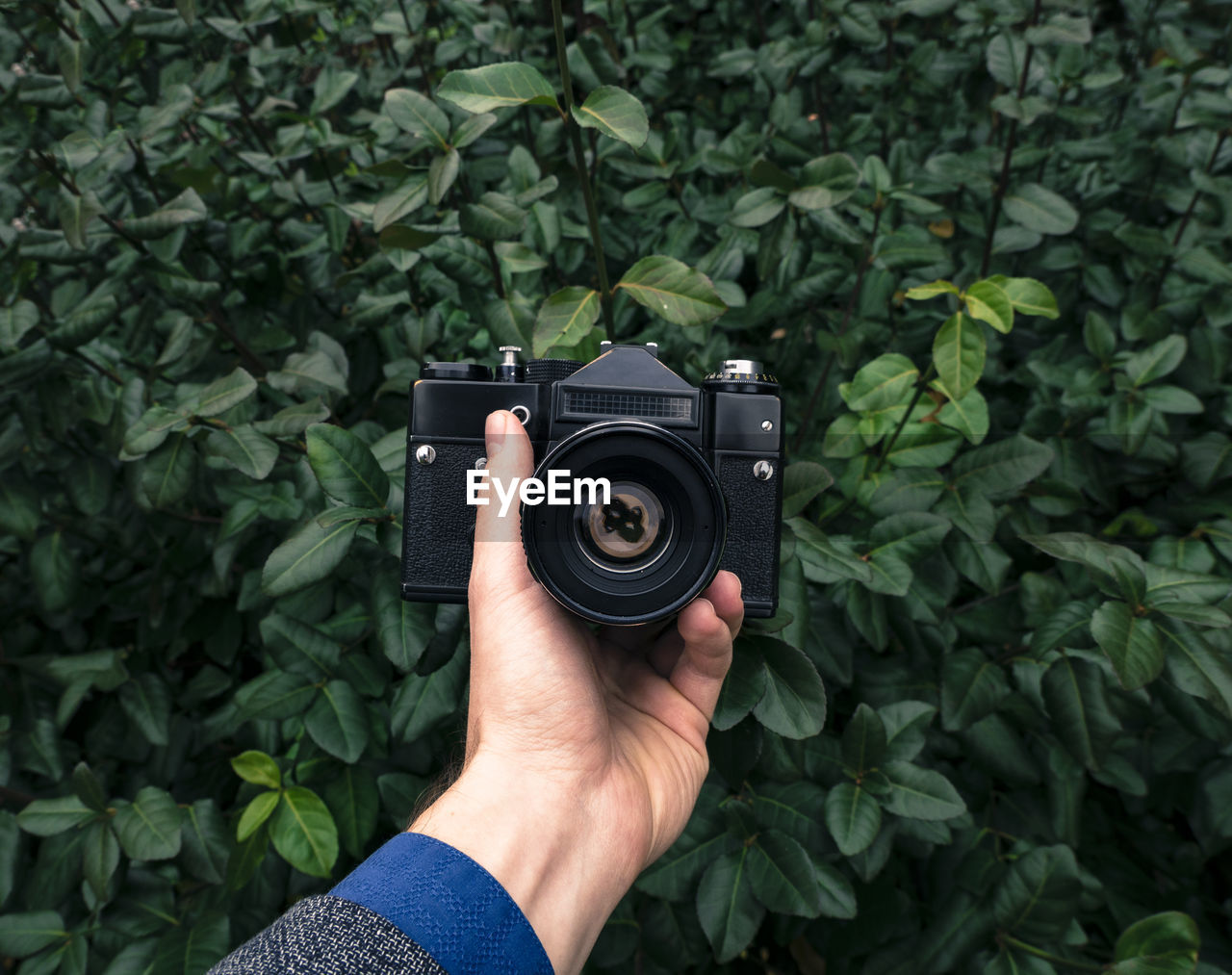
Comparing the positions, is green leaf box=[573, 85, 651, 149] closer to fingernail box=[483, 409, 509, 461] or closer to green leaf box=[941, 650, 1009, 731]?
fingernail box=[483, 409, 509, 461]

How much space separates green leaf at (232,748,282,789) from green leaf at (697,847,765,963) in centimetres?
65

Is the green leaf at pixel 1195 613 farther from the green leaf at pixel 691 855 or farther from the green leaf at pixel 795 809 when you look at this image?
the green leaf at pixel 691 855

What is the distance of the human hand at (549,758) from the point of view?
0.75 m

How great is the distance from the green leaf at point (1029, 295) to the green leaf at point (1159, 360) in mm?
344

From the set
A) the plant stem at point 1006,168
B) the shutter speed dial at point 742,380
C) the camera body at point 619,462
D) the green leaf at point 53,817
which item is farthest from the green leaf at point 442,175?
the green leaf at point 53,817

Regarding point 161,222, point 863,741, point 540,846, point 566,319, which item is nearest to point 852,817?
point 863,741

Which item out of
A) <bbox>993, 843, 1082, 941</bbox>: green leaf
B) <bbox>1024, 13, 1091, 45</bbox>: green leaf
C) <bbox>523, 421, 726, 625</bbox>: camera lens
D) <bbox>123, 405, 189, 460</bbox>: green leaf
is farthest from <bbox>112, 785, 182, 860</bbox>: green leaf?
<bbox>1024, 13, 1091, 45</bbox>: green leaf

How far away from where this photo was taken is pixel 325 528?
2.98 ft

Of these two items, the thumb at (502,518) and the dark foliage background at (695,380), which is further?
the dark foliage background at (695,380)

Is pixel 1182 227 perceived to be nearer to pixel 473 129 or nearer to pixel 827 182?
pixel 827 182

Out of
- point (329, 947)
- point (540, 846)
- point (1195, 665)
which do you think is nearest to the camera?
point (329, 947)

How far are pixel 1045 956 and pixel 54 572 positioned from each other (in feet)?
5.75

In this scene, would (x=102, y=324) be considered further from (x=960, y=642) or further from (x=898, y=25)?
(x=898, y=25)

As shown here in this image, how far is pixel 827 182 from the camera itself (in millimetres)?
1087
